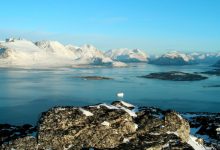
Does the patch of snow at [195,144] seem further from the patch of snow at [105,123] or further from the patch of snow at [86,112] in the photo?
the patch of snow at [86,112]

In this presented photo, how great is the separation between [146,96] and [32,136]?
318ft

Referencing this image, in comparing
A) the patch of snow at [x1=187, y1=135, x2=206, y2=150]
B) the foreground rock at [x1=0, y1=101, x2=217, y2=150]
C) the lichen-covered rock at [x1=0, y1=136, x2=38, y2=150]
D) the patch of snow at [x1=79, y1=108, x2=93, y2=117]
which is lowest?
the patch of snow at [x1=187, y1=135, x2=206, y2=150]

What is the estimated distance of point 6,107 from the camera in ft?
315

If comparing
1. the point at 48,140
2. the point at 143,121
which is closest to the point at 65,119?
the point at 48,140

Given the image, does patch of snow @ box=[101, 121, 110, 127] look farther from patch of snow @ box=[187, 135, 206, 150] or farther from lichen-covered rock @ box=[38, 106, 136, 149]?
patch of snow @ box=[187, 135, 206, 150]

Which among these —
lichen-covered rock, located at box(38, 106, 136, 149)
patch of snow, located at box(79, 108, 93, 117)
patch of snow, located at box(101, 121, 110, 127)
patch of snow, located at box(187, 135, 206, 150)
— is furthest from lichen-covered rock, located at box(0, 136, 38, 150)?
patch of snow, located at box(187, 135, 206, 150)

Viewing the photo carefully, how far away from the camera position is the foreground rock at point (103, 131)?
2692cm

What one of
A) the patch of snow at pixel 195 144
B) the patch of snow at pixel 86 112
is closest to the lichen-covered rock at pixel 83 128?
the patch of snow at pixel 86 112

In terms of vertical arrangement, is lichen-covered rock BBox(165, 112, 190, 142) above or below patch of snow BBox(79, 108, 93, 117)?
below

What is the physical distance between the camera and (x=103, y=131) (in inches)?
1089

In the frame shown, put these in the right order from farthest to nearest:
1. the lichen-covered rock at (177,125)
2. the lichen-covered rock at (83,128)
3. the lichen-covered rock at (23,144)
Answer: the lichen-covered rock at (177,125) → the lichen-covered rock at (83,128) → the lichen-covered rock at (23,144)

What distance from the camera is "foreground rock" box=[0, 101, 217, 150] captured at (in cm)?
2692

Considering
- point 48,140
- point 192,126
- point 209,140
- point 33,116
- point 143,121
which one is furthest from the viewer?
point 33,116

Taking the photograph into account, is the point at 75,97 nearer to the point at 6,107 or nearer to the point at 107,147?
the point at 6,107
